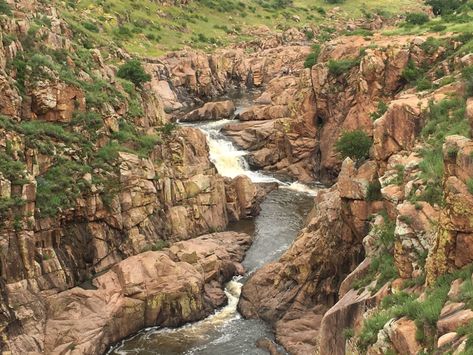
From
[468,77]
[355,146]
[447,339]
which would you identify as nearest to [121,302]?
[355,146]

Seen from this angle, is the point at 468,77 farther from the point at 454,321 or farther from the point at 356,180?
the point at 454,321

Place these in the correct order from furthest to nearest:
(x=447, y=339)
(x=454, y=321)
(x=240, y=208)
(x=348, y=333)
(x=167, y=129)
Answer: (x=240, y=208) → (x=167, y=129) → (x=348, y=333) → (x=454, y=321) → (x=447, y=339)

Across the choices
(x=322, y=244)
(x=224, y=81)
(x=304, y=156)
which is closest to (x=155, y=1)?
(x=224, y=81)

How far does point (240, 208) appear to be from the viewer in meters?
50.2

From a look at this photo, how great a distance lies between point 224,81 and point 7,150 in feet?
191

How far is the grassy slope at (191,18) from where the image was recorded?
87.6 meters

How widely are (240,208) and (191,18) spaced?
6836 centimetres

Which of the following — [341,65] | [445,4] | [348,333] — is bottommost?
[348,333]

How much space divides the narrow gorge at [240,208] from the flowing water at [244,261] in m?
0.15

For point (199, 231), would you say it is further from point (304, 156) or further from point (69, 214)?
point (304, 156)

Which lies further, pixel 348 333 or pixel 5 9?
pixel 5 9

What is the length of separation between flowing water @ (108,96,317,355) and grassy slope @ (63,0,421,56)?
68.8ft

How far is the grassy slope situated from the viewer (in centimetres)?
8762

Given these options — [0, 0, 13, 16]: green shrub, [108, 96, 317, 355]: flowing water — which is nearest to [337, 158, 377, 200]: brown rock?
[108, 96, 317, 355]: flowing water
